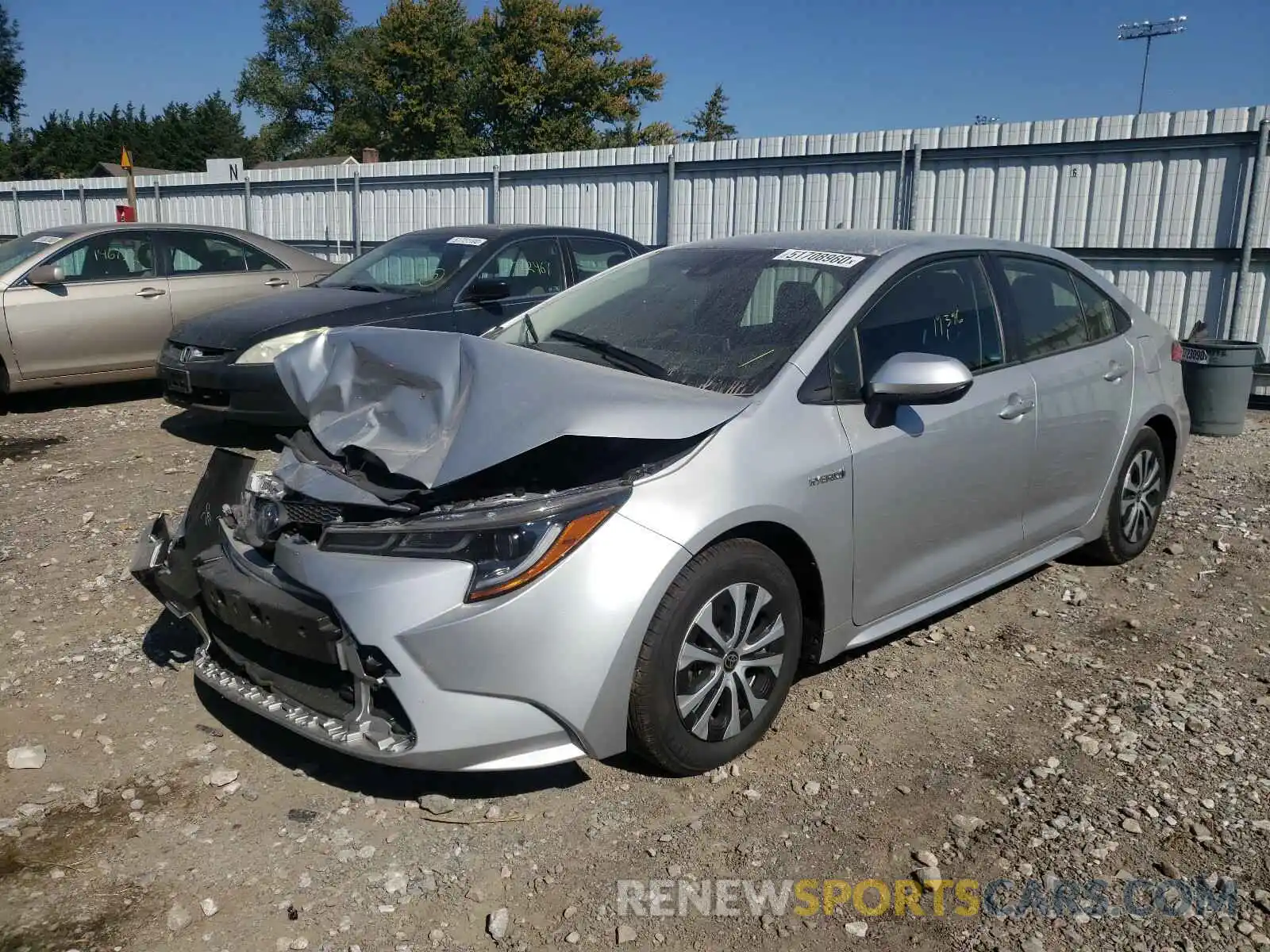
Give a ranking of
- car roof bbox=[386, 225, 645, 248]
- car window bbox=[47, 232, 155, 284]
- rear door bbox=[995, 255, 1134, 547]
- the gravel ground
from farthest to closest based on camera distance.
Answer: car window bbox=[47, 232, 155, 284], car roof bbox=[386, 225, 645, 248], rear door bbox=[995, 255, 1134, 547], the gravel ground

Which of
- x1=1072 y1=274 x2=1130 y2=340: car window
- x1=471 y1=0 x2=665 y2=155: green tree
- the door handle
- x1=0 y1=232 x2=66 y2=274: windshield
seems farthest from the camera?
x1=471 y1=0 x2=665 y2=155: green tree

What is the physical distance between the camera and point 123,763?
3348mm

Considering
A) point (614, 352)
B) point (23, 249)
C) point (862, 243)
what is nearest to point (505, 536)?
point (614, 352)

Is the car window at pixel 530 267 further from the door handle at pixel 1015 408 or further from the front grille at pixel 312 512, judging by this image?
the front grille at pixel 312 512

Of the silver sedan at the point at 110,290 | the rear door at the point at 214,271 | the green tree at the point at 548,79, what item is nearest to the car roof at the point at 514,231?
the silver sedan at the point at 110,290

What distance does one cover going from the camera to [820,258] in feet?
12.9

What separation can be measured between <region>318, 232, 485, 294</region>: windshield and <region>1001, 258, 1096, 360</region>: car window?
442 centimetres

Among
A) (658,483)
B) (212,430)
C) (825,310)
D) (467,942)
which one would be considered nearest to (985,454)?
(825,310)

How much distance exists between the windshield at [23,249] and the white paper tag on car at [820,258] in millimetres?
7389

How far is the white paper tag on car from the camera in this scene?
3850mm

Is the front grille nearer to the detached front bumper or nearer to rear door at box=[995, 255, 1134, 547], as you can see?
the detached front bumper

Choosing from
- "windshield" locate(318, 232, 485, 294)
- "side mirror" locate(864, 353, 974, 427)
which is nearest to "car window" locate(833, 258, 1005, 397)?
"side mirror" locate(864, 353, 974, 427)

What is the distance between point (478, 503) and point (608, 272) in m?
1.90

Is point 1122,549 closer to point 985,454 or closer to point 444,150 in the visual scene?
point 985,454
